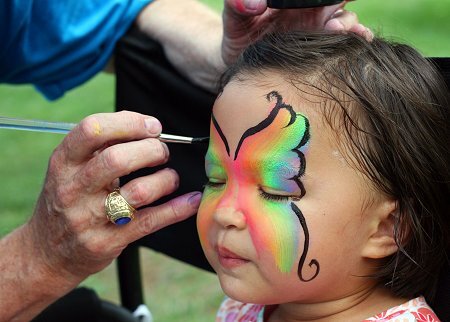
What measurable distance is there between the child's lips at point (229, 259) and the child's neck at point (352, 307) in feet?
0.70

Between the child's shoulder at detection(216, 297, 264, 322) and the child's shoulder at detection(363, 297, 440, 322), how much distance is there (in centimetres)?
30

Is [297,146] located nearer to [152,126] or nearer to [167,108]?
[152,126]

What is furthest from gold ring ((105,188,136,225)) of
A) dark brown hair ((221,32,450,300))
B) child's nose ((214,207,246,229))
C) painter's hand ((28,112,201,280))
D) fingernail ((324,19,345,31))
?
fingernail ((324,19,345,31))

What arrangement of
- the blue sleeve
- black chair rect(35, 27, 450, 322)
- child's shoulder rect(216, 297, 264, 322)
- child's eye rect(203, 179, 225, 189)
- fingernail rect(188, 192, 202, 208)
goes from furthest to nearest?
the blue sleeve, black chair rect(35, 27, 450, 322), child's shoulder rect(216, 297, 264, 322), fingernail rect(188, 192, 202, 208), child's eye rect(203, 179, 225, 189)

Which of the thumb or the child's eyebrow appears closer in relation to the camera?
the child's eyebrow

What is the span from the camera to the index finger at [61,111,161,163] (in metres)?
1.61

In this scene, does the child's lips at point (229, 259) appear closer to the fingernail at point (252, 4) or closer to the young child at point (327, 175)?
the young child at point (327, 175)

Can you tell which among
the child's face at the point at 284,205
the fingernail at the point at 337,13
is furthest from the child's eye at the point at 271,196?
the fingernail at the point at 337,13

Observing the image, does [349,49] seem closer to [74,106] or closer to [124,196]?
[124,196]

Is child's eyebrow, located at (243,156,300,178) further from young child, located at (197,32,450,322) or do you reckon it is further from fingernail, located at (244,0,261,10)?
fingernail, located at (244,0,261,10)

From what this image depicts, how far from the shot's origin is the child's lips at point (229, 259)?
151 cm

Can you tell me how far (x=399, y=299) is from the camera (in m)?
1.64

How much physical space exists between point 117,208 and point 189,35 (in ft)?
2.53

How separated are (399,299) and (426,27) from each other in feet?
16.4
